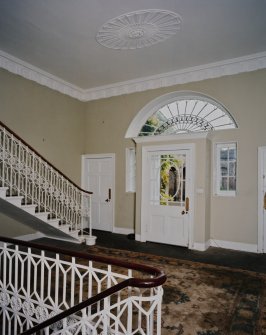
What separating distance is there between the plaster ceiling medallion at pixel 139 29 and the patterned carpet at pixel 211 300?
13.5 ft

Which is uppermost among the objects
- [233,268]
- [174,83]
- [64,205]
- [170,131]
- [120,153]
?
[174,83]

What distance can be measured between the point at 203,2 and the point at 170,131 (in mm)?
3195

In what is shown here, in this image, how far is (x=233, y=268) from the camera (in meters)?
4.25

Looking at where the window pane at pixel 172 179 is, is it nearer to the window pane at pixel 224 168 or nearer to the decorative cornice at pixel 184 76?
the window pane at pixel 224 168

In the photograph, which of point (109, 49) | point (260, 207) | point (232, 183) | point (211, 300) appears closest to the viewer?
point (211, 300)

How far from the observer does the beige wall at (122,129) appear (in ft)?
17.4

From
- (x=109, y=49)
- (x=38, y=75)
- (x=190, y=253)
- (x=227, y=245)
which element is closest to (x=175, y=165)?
(x=190, y=253)

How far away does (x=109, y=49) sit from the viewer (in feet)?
16.5

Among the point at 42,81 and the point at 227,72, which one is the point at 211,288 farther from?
the point at 42,81

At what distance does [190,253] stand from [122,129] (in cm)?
369

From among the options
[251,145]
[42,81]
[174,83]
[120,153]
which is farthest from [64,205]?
[251,145]

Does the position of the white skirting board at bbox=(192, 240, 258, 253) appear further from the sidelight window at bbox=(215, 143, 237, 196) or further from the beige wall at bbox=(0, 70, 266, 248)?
the sidelight window at bbox=(215, 143, 237, 196)

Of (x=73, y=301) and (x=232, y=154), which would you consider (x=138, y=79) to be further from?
(x=73, y=301)

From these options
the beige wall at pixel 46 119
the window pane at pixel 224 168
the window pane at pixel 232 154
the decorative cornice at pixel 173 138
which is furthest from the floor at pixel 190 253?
the decorative cornice at pixel 173 138
